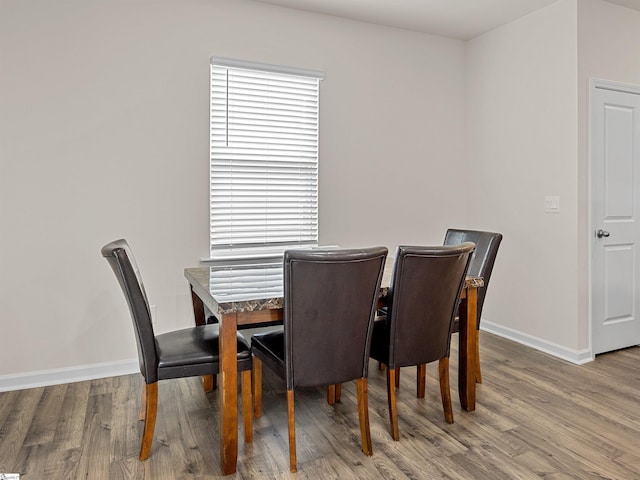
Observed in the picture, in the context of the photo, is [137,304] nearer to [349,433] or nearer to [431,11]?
[349,433]

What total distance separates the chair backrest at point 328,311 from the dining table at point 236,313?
0.53 ft

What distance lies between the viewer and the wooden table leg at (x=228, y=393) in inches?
76.3

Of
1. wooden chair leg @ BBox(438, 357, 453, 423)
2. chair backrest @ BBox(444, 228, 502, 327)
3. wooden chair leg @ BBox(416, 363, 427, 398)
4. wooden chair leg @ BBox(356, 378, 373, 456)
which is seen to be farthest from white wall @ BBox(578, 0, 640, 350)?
wooden chair leg @ BBox(356, 378, 373, 456)

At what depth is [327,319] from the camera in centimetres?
197

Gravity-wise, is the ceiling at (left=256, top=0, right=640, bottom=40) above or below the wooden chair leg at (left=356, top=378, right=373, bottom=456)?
above

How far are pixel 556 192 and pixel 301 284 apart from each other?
2.54m

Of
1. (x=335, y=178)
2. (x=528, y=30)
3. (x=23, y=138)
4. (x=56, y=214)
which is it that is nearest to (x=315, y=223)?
(x=335, y=178)

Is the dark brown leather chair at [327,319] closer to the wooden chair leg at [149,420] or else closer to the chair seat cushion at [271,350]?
the chair seat cushion at [271,350]

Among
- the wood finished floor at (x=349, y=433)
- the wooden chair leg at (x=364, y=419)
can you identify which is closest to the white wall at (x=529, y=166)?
the wood finished floor at (x=349, y=433)

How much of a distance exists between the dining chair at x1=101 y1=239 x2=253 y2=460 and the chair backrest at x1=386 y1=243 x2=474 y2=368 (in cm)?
73

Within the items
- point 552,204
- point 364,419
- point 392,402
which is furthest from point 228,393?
point 552,204

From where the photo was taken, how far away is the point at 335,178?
12.5 feet

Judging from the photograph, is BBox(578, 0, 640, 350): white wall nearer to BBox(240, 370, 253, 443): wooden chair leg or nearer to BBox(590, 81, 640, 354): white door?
BBox(590, 81, 640, 354): white door

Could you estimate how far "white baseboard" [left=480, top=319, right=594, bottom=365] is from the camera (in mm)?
3334
